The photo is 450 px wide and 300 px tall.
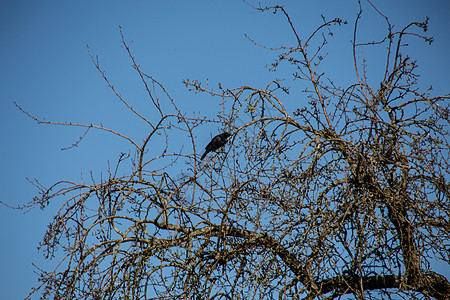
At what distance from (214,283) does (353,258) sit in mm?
1116

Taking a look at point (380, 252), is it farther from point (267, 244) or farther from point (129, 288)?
point (129, 288)

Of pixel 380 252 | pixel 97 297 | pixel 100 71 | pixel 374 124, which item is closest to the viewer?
pixel 97 297

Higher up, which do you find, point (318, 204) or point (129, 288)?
point (318, 204)

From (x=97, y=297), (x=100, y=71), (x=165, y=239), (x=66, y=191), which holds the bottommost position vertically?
(x=97, y=297)

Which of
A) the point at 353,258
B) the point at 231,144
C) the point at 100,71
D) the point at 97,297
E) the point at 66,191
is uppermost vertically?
the point at 100,71

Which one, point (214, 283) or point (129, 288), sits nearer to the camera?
point (129, 288)

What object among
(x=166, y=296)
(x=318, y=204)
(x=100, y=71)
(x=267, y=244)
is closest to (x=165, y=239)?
(x=166, y=296)

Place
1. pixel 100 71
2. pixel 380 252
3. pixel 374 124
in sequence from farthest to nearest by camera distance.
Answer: pixel 100 71 → pixel 374 124 → pixel 380 252

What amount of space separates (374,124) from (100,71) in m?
2.49

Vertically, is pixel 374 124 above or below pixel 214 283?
above

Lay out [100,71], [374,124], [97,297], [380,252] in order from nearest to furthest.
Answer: [97,297], [380,252], [374,124], [100,71]

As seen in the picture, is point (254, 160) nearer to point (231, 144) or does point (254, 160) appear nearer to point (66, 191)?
point (231, 144)

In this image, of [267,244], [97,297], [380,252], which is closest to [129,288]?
[97,297]

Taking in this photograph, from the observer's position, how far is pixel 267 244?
369 centimetres
